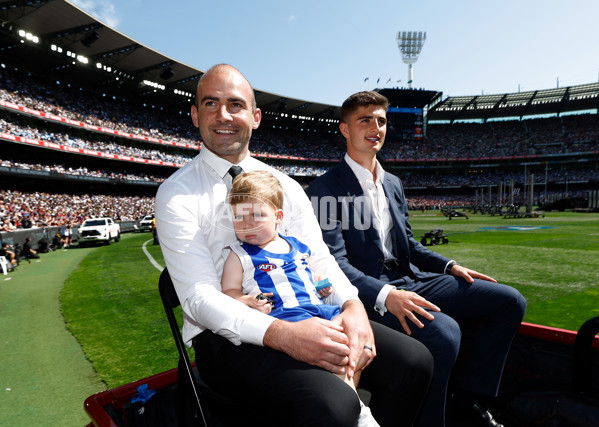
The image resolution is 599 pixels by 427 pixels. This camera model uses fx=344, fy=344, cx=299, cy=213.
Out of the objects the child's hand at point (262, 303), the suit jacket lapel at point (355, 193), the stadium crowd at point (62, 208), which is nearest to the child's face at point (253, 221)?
the child's hand at point (262, 303)

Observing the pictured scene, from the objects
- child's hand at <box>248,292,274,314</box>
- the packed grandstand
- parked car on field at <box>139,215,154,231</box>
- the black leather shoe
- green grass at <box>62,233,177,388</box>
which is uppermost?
the packed grandstand

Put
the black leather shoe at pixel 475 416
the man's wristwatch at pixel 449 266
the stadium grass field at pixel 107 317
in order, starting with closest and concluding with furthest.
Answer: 1. the black leather shoe at pixel 475 416
2. the man's wristwatch at pixel 449 266
3. the stadium grass field at pixel 107 317

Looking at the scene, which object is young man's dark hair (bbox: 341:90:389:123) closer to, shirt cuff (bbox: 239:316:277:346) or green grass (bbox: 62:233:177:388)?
shirt cuff (bbox: 239:316:277:346)

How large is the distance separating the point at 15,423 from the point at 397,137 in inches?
2828

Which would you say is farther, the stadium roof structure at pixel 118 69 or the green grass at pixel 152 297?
the stadium roof structure at pixel 118 69

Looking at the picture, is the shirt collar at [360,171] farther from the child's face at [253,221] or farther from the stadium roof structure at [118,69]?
the stadium roof structure at [118,69]

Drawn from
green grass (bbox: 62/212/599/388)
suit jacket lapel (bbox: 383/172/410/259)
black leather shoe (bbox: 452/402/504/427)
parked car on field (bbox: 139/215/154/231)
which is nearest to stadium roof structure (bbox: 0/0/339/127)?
parked car on field (bbox: 139/215/154/231)

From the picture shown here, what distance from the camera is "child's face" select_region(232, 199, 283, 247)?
1879 mm

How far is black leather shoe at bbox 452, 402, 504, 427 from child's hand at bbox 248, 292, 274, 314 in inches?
65.1

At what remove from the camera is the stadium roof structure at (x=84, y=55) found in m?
27.9

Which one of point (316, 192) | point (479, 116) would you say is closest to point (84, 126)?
point (316, 192)

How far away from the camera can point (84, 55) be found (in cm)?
3456

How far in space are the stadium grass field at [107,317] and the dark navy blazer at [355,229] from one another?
236 cm

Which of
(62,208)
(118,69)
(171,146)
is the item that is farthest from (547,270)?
(171,146)
